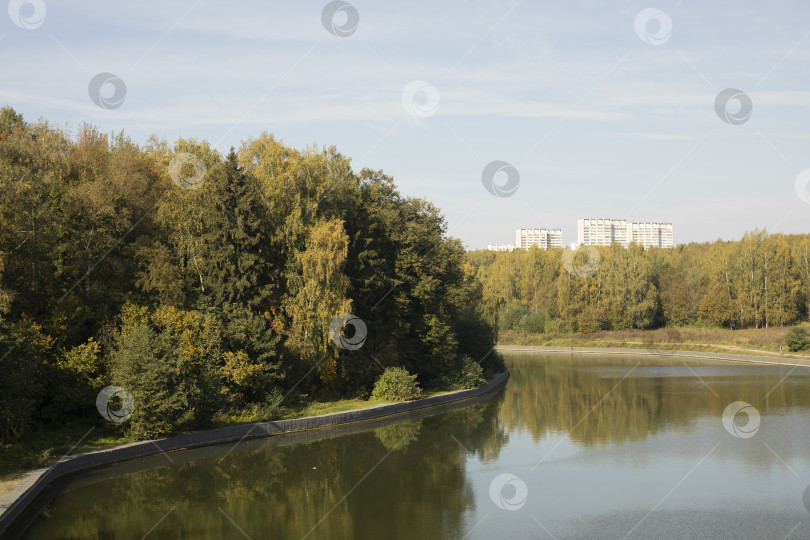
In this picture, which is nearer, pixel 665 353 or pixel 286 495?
pixel 286 495

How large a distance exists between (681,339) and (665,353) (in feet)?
17.6

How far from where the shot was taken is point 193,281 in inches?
1329

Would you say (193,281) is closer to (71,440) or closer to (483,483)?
(71,440)

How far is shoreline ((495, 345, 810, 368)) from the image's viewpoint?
6191 centimetres

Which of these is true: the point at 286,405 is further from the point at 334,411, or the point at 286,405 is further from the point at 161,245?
the point at 161,245

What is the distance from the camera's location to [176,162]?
121ft

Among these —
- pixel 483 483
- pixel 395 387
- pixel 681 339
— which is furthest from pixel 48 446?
pixel 681 339

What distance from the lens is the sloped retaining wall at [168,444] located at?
18822 mm

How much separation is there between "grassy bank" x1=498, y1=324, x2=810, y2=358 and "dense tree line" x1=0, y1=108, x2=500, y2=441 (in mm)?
39130

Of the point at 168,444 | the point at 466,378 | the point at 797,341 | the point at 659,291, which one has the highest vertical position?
the point at 659,291

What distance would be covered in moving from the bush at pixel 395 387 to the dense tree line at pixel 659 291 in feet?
136

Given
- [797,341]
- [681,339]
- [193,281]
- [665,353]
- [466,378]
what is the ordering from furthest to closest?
1. [681,339]
2. [665,353]
3. [797,341]
4. [466,378]
5. [193,281]

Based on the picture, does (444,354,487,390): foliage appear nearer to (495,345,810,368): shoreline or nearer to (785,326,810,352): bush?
(495,345,810,368): shoreline

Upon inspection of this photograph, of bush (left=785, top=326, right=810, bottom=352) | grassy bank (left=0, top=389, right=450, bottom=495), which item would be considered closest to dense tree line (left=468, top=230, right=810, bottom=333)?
bush (left=785, top=326, right=810, bottom=352)
